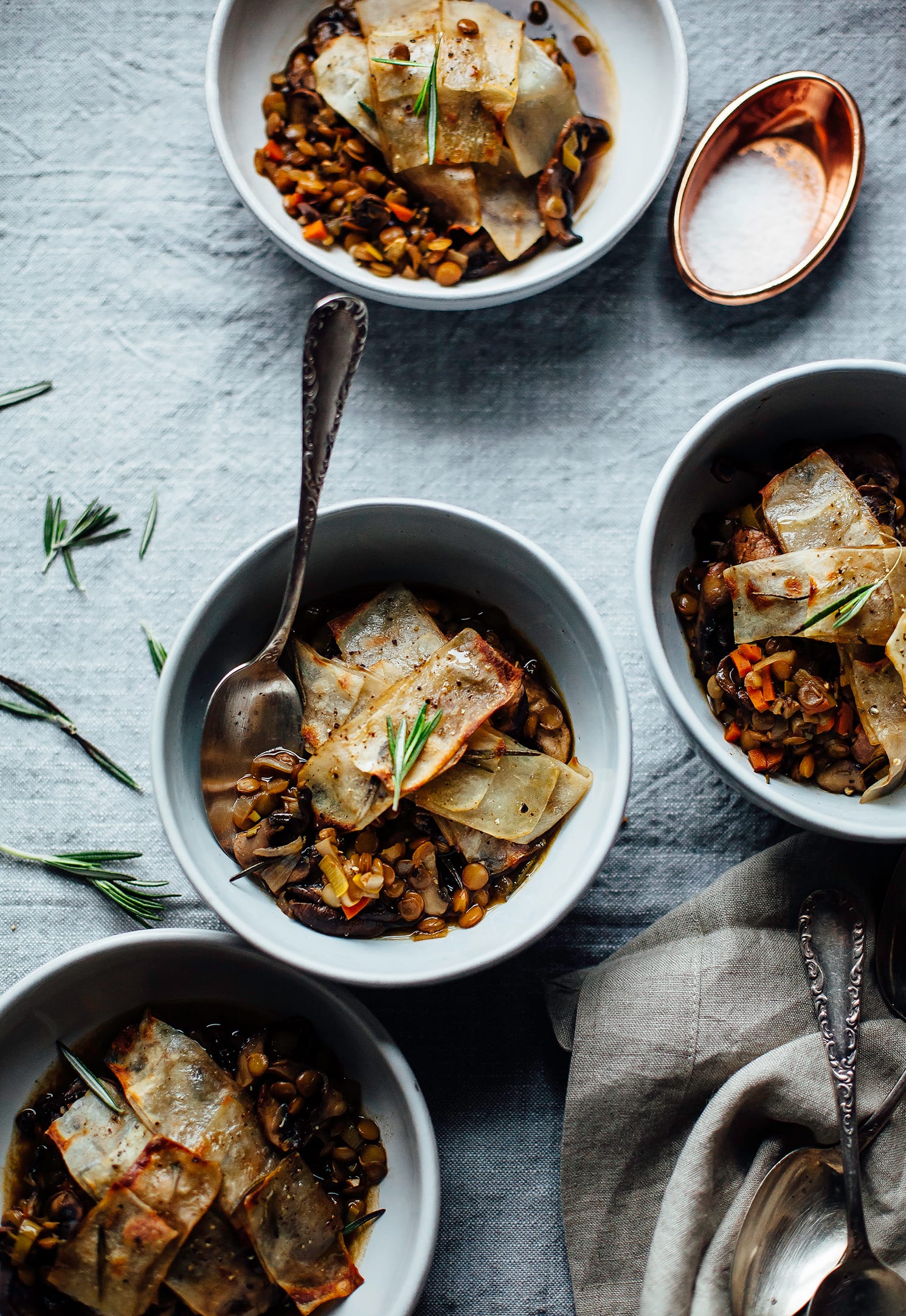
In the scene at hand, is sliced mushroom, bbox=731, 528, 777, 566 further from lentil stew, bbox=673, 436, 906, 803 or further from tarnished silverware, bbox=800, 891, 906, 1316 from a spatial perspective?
tarnished silverware, bbox=800, 891, 906, 1316

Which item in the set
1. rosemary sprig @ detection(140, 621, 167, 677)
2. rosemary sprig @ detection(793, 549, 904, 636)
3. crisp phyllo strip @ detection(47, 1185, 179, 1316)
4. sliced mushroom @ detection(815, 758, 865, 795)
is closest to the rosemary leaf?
rosemary sprig @ detection(140, 621, 167, 677)

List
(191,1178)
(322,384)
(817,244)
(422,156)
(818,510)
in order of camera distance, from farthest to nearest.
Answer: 1. (817,244)
2. (422,156)
3. (818,510)
4. (191,1178)
5. (322,384)

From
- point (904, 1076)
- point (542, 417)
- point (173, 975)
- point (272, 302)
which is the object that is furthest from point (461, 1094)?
point (272, 302)

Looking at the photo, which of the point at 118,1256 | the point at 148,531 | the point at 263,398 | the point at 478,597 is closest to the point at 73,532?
the point at 148,531

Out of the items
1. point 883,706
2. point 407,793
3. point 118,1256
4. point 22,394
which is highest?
point 22,394

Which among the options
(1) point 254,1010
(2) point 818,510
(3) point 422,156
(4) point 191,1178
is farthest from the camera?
(3) point 422,156

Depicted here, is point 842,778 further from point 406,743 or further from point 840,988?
point 406,743

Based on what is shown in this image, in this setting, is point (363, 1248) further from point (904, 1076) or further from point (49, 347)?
point (49, 347)
